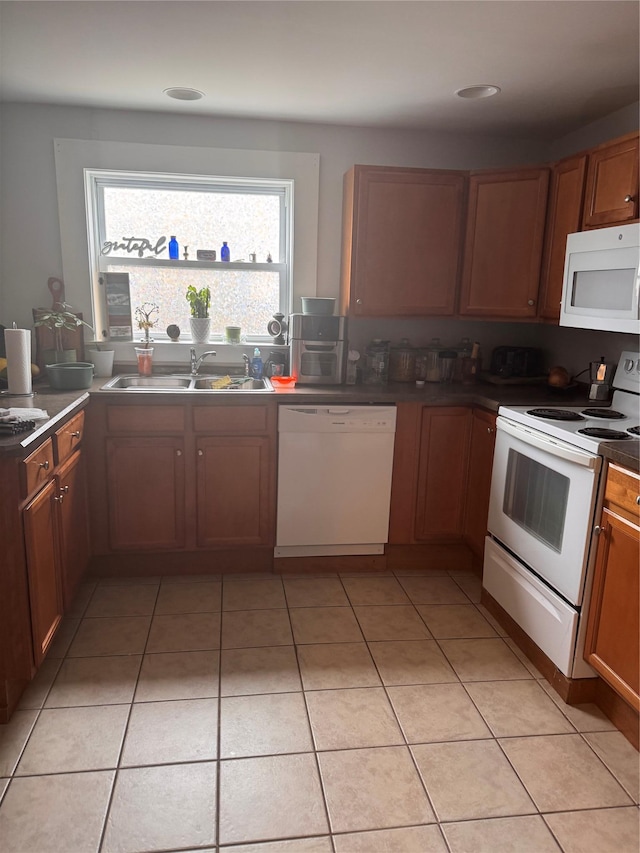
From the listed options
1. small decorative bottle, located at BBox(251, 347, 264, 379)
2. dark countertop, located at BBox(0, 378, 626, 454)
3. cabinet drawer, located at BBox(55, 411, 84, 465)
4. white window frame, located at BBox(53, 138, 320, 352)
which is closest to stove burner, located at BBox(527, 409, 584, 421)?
dark countertop, located at BBox(0, 378, 626, 454)

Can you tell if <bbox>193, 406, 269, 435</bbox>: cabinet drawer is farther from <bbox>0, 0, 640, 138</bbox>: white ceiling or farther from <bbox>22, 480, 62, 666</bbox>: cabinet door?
<bbox>0, 0, 640, 138</bbox>: white ceiling

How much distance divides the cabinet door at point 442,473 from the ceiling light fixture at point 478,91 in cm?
146

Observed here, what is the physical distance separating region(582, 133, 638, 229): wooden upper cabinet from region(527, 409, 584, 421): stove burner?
82cm

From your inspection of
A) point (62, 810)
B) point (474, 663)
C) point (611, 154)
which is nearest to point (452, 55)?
point (611, 154)

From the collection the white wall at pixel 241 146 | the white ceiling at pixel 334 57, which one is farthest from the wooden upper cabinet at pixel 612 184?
the white wall at pixel 241 146

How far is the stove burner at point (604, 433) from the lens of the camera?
6.97 ft

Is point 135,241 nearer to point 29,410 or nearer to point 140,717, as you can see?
point 29,410

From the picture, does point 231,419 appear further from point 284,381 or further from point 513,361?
point 513,361

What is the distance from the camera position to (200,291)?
341cm

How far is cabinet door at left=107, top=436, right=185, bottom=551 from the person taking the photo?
2.87 metres

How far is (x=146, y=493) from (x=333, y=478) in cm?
92

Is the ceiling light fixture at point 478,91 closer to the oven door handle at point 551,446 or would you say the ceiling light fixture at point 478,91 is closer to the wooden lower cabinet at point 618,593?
the oven door handle at point 551,446

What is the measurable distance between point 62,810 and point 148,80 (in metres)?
2.78

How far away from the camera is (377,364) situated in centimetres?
333
